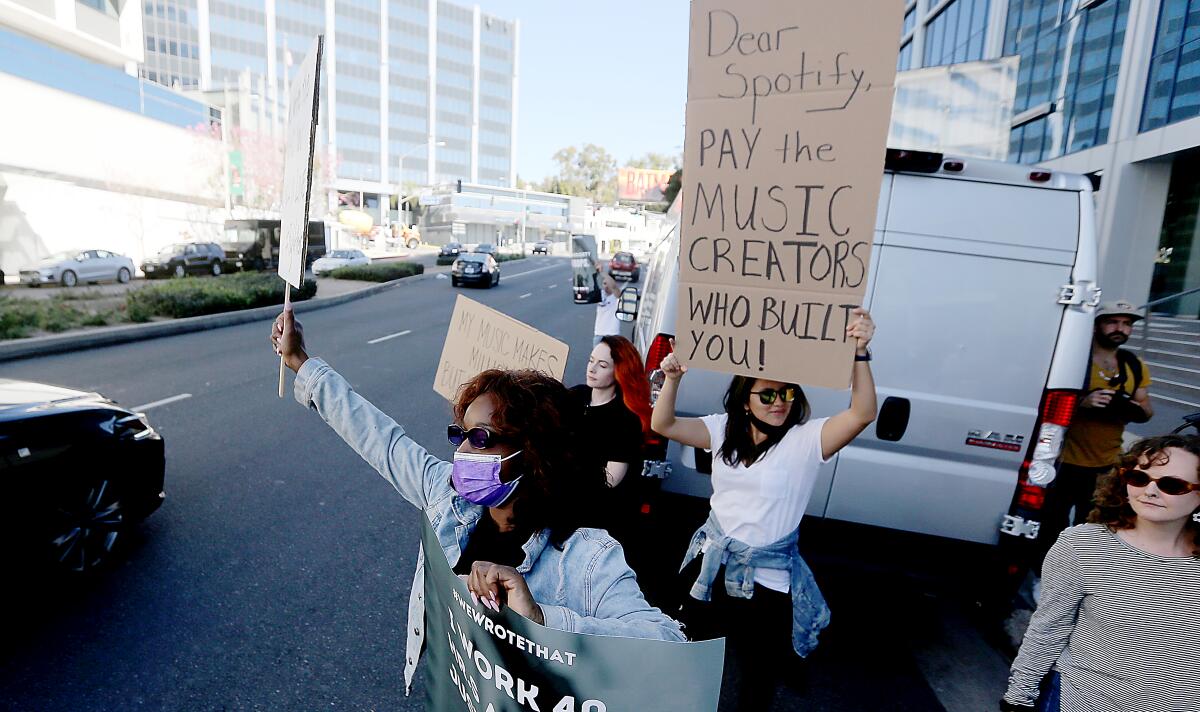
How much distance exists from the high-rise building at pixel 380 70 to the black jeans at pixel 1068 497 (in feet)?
250

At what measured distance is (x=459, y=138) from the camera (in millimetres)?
99500

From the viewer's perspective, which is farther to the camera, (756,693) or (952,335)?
(952,335)

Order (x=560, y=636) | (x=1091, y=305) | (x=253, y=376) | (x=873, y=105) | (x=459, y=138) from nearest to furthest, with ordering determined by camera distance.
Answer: (x=560, y=636), (x=873, y=105), (x=1091, y=305), (x=253, y=376), (x=459, y=138)

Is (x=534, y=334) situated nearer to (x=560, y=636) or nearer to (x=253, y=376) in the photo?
(x=560, y=636)

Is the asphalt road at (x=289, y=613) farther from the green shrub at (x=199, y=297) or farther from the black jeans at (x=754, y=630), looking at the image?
the green shrub at (x=199, y=297)

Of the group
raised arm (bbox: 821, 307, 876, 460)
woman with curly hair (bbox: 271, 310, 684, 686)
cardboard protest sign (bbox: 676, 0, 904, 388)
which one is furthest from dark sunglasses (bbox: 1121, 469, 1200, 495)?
woman with curly hair (bbox: 271, 310, 684, 686)

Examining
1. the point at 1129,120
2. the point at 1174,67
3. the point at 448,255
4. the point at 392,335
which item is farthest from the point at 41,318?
the point at 448,255

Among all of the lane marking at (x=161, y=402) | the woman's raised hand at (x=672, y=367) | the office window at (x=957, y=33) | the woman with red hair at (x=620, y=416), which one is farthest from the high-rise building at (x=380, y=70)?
the woman's raised hand at (x=672, y=367)

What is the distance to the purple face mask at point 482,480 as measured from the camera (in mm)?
1552

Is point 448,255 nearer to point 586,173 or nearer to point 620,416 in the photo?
point 620,416

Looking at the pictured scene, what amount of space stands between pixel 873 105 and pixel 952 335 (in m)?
1.83

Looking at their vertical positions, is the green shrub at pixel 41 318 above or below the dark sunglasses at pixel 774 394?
below

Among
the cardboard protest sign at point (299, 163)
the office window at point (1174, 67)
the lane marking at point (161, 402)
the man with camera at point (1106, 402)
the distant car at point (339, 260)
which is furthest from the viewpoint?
the distant car at point (339, 260)

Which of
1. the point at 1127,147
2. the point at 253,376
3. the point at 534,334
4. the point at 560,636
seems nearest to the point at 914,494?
the point at 534,334
